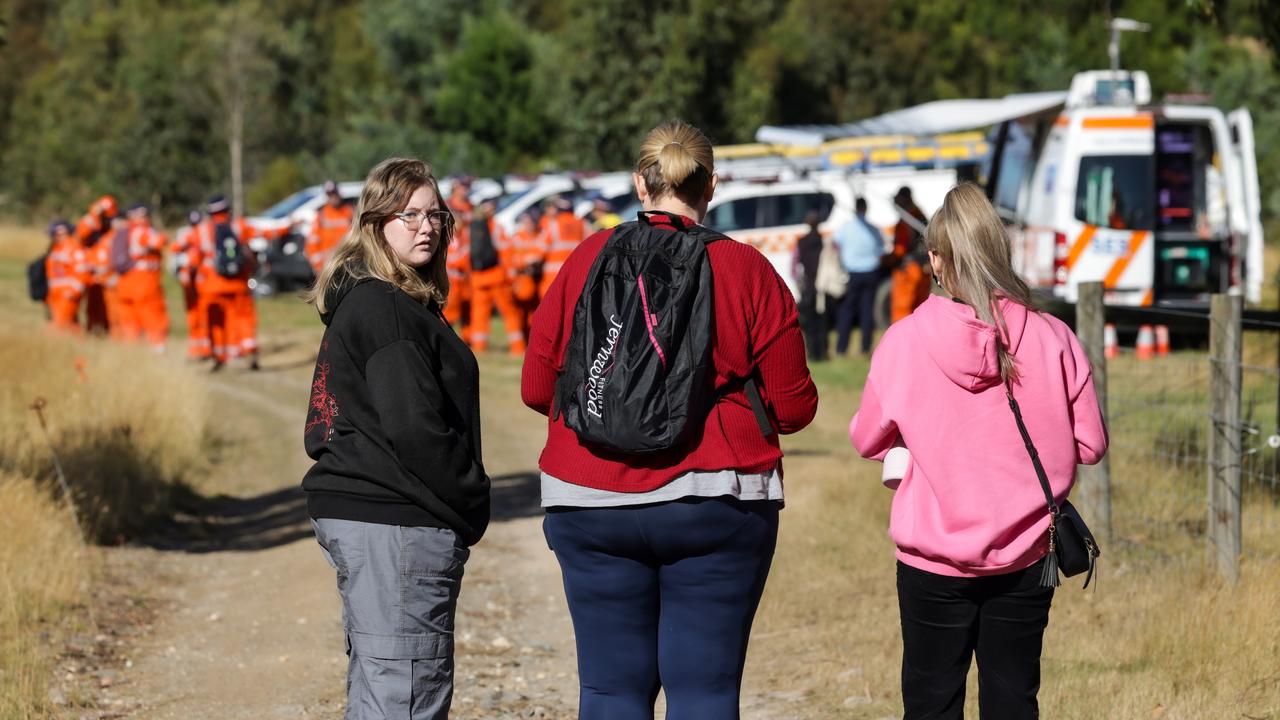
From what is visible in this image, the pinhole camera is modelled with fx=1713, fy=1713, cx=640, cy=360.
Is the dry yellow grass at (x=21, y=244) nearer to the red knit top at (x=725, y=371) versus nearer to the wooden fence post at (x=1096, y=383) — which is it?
the wooden fence post at (x=1096, y=383)

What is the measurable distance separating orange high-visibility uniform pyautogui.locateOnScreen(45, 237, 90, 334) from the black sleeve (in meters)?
16.6

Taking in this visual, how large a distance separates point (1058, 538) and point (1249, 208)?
48.7ft

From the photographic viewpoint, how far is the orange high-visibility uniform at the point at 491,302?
1952cm

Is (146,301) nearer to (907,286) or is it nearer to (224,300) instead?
(224,300)

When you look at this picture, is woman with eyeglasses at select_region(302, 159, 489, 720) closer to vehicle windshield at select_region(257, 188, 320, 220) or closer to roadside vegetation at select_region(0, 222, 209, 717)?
roadside vegetation at select_region(0, 222, 209, 717)

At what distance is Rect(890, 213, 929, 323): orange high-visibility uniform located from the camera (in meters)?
17.9

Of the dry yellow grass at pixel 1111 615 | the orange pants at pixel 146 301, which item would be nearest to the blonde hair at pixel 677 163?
the dry yellow grass at pixel 1111 615

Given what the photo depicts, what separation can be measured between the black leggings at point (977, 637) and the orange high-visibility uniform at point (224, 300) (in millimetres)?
13862

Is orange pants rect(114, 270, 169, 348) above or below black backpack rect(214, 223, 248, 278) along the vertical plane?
below

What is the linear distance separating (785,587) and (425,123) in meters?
48.0

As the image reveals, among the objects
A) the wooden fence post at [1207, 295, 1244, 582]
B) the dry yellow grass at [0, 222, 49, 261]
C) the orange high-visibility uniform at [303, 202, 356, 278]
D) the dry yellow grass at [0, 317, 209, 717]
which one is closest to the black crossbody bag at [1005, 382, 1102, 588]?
the wooden fence post at [1207, 295, 1244, 582]

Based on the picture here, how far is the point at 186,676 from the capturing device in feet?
22.1

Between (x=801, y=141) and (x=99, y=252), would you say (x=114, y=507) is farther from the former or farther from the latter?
(x=801, y=141)

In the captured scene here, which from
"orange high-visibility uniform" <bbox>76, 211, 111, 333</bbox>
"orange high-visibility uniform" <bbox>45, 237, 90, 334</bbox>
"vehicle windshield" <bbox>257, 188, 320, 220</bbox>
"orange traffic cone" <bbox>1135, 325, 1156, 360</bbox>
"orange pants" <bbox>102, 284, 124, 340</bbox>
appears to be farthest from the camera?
"vehicle windshield" <bbox>257, 188, 320, 220</bbox>
